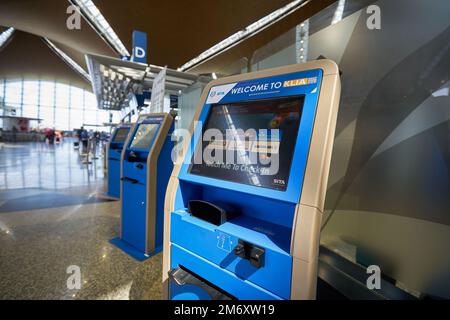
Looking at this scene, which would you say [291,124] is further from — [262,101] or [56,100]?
[56,100]

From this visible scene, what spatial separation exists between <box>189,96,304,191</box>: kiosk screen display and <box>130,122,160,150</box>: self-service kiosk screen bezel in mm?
1402

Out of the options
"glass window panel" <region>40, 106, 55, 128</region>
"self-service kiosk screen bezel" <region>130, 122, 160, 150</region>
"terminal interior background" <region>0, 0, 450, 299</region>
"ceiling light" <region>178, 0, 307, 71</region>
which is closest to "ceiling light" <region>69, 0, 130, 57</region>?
"ceiling light" <region>178, 0, 307, 71</region>

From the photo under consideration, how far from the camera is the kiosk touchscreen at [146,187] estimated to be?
2109 millimetres

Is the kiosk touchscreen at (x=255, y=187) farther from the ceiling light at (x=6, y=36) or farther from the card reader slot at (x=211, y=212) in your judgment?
the ceiling light at (x=6, y=36)

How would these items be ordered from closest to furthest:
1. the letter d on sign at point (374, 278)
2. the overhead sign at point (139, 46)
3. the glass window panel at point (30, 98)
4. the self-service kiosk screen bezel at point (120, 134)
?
the letter d on sign at point (374, 278) → the self-service kiosk screen bezel at point (120, 134) → the overhead sign at point (139, 46) → the glass window panel at point (30, 98)

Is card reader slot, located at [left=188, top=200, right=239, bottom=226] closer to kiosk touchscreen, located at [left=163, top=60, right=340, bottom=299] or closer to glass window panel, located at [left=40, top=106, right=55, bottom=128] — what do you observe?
kiosk touchscreen, located at [left=163, top=60, right=340, bottom=299]

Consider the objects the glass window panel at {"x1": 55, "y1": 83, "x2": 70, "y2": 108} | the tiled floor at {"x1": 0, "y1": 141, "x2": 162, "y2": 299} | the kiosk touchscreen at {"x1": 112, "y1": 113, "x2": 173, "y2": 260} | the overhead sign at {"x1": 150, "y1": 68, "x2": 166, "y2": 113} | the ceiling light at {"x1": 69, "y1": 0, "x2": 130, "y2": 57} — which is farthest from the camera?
the glass window panel at {"x1": 55, "y1": 83, "x2": 70, "y2": 108}

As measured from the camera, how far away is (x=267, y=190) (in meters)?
0.76

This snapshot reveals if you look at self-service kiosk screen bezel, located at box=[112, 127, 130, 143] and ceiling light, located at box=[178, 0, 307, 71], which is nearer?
self-service kiosk screen bezel, located at box=[112, 127, 130, 143]

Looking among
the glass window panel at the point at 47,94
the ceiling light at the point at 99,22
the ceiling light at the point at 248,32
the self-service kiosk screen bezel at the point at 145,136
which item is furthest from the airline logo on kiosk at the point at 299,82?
the glass window panel at the point at 47,94

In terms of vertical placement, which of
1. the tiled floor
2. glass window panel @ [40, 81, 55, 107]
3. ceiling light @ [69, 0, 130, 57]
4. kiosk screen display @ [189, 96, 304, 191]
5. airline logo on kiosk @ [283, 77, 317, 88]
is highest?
glass window panel @ [40, 81, 55, 107]

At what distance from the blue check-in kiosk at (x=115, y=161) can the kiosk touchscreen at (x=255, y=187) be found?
364 centimetres

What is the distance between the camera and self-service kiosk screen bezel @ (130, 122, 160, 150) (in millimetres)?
2266
